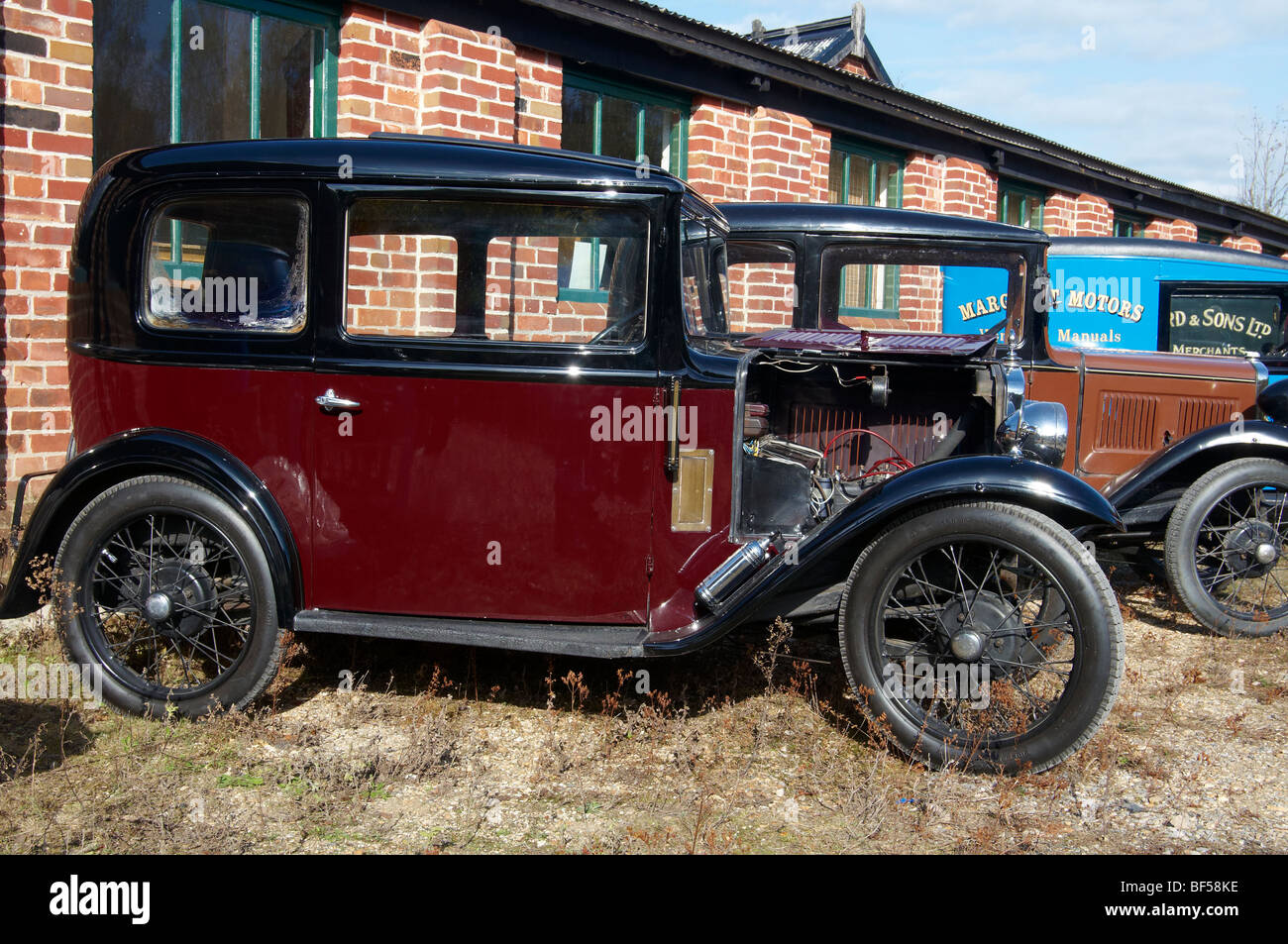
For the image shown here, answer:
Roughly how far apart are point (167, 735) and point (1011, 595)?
294 centimetres

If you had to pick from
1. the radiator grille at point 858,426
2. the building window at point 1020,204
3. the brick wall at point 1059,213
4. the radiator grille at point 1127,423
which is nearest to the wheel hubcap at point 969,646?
the radiator grille at point 858,426

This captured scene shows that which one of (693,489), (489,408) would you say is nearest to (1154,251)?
(693,489)

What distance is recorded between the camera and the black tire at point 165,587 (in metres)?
3.49

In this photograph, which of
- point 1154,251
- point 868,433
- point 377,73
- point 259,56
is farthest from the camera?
point 1154,251

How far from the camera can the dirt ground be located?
2.91 meters

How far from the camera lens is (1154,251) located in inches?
295

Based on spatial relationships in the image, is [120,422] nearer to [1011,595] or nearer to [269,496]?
[269,496]

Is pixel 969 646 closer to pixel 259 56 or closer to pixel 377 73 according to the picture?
pixel 377 73

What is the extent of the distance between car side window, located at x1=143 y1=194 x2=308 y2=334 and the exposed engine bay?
176cm

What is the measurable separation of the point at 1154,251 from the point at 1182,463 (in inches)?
121

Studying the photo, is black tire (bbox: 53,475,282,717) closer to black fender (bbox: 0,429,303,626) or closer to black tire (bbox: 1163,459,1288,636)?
black fender (bbox: 0,429,303,626)

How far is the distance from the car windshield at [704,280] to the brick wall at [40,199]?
3175mm
